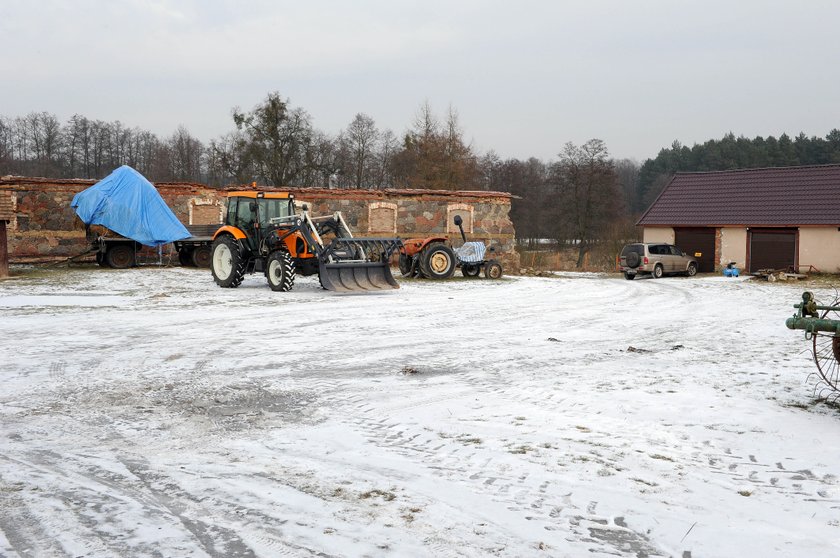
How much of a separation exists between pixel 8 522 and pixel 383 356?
5.52m

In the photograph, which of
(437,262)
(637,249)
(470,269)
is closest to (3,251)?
(437,262)

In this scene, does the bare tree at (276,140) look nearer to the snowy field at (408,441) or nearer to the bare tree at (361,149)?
the bare tree at (361,149)

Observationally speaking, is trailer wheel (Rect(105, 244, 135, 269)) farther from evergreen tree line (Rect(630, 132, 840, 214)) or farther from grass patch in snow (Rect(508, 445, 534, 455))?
evergreen tree line (Rect(630, 132, 840, 214))

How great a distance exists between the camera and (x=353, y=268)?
56.5 feet

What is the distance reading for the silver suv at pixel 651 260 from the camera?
88.6 ft

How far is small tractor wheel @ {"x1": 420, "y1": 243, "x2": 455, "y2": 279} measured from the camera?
21250 millimetres

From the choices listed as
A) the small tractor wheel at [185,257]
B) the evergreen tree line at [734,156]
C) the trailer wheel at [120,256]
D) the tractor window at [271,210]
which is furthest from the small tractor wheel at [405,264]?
the evergreen tree line at [734,156]

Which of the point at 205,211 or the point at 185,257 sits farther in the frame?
the point at 205,211

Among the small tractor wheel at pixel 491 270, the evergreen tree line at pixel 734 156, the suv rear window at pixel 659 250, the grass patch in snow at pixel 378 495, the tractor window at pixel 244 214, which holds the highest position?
the evergreen tree line at pixel 734 156

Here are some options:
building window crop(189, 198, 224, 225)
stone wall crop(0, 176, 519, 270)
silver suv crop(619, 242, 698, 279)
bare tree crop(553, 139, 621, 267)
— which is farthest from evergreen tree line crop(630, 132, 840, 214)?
building window crop(189, 198, 224, 225)

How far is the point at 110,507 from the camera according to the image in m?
4.40

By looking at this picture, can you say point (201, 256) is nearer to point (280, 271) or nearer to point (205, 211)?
point (205, 211)

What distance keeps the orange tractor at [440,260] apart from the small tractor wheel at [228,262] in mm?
4670

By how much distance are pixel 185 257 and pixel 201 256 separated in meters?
0.67
